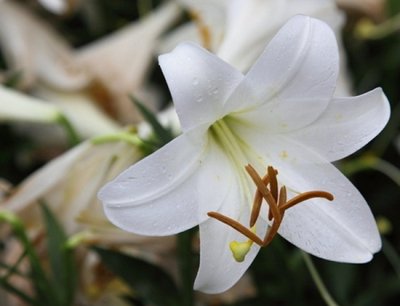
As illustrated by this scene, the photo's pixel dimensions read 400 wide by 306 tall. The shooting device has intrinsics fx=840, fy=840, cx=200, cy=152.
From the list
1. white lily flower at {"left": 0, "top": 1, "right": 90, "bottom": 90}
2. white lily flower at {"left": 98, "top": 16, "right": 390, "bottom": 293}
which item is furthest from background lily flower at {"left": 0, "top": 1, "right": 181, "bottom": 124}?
white lily flower at {"left": 98, "top": 16, "right": 390, "bottom": 293}

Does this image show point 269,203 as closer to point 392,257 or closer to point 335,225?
point 335,225

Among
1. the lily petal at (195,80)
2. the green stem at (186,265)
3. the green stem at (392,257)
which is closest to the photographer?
the lily petal at (195,80)

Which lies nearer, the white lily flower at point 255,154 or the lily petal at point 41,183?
the white lily flower at point 255,154

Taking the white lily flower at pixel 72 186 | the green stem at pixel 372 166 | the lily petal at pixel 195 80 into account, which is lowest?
the green stem at pixel 372 166

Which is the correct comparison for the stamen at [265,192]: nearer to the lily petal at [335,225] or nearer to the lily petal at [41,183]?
the lily petal at [335,225]

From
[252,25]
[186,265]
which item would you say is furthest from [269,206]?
[252,25]

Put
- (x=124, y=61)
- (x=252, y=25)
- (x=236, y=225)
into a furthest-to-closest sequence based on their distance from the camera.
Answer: (x=124, y=61)
(x=252, y=25)
(x=236, y=225)

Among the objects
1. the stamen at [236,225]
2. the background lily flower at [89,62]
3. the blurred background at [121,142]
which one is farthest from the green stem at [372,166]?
the stamen at [236,225]
